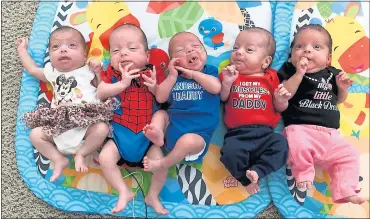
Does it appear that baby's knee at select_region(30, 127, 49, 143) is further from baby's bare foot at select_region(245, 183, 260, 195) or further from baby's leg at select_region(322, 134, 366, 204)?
baby's leg at select_region(322, 134, 366, 204)

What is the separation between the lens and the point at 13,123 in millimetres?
1487

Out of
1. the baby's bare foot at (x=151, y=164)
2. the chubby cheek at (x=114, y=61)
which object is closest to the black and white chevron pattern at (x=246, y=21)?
the chubby cheek at (x=114, y=61)

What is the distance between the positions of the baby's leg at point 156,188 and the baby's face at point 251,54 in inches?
14.0

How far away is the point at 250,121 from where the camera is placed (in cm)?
133

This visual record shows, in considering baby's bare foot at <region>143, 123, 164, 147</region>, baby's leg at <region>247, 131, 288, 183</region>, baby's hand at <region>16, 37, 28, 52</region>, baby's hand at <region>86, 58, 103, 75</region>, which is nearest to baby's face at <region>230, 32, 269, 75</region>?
baby's leg at <region>247, 131, 288, 183</region>

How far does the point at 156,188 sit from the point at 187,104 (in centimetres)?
27

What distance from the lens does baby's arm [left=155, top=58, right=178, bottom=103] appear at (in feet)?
4.37

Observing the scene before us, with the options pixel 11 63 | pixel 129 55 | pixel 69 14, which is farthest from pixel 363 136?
pixel 11 63

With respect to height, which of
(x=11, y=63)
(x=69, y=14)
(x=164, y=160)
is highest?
(x=69, y=14)

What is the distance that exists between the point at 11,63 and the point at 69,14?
25 centimetres

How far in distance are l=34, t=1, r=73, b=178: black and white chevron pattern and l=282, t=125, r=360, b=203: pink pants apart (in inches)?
29.5

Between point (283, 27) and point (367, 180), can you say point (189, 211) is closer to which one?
point (367, 180)

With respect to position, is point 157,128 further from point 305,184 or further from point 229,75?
point 305,184

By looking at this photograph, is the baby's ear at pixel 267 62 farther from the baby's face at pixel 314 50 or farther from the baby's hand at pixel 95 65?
the baby's hand at pixel 95 65
